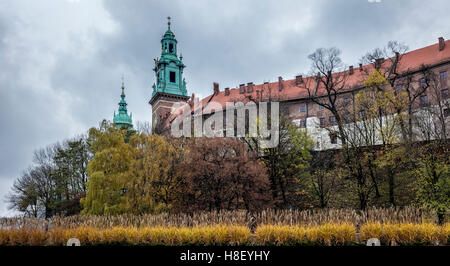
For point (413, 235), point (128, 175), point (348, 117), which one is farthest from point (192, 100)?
point (413, 235)

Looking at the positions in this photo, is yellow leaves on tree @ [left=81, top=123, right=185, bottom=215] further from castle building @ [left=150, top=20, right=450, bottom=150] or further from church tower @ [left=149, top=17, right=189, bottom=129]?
church tower @ [left=149, top=17, right=189, bottom=129]

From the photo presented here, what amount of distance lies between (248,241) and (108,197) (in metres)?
11.1

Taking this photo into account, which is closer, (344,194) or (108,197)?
(108,197)

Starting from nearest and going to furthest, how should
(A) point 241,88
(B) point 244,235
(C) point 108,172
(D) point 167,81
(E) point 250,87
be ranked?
(B) point 244,235 → (C) point 108,172 → (E) point 250,87 → (A) point 241,88 → (D) point 167,81

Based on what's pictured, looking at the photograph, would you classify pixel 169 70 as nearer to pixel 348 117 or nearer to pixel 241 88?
pixel 241 88

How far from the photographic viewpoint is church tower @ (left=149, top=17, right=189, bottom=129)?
72.5 m

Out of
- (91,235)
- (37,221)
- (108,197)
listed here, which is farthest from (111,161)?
(91,235)

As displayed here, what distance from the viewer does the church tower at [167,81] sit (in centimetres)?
7250

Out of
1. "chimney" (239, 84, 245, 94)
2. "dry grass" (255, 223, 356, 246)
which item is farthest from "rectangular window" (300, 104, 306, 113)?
"dry grass" (255, 223, 356, 246)

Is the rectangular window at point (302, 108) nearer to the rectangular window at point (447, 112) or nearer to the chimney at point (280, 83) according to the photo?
the chimney at point (280, 83)

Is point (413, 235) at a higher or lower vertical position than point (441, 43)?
lower

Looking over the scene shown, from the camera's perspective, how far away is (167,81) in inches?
2918
